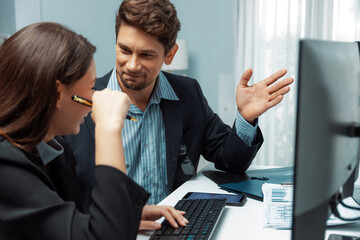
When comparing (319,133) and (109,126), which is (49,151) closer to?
(109,126)

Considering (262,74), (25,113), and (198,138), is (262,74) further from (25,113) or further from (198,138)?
(25,113)

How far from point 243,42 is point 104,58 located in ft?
3.87

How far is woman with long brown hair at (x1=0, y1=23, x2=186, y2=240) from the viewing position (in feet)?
2.42

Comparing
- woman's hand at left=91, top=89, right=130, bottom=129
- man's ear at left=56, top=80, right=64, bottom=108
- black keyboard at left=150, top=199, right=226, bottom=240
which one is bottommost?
black keyboard at left=150, top=199, right=226, bottom=240

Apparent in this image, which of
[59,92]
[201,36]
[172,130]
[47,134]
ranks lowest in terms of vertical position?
[172,130]

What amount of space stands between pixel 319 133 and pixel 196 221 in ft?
1.66

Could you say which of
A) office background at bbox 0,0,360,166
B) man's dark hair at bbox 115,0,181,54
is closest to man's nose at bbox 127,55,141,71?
man's dark hair at bbox 115,0,181,54

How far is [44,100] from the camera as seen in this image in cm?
80

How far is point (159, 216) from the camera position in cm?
101

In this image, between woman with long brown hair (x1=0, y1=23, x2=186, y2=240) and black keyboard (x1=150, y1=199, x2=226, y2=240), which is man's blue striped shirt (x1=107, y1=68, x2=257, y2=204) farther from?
woman with long brown hair (x1=0, y1=23, x2=186, y2=240)

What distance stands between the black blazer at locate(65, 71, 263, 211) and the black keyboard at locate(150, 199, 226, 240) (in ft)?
1.28

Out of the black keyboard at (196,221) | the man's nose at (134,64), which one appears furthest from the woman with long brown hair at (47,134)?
the man's nose at (134,64)

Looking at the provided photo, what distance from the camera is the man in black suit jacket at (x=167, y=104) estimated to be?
143 cm

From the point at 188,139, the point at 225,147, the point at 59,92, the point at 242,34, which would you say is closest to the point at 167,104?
the point at 188,139
